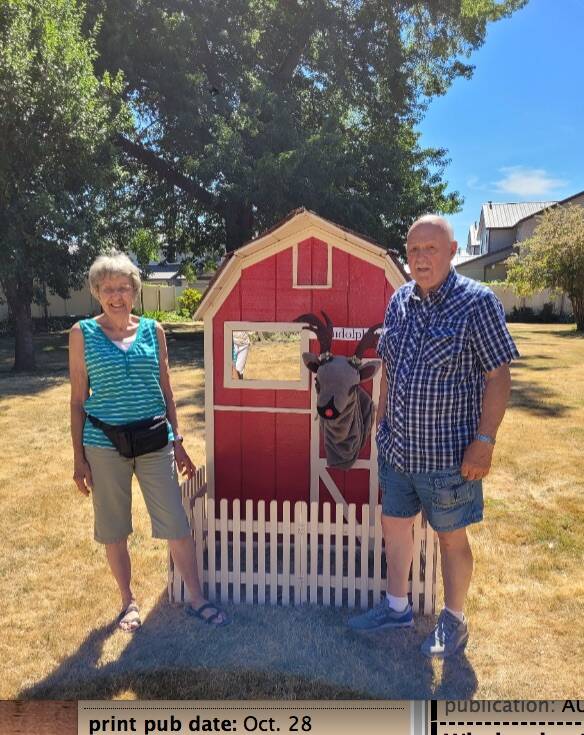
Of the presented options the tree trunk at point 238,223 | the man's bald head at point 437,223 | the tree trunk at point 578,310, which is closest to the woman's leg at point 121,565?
the man's bald head at point 437,223

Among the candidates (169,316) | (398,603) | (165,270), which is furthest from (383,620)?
(165,270)

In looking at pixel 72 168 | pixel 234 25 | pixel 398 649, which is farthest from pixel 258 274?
pixel 234 25

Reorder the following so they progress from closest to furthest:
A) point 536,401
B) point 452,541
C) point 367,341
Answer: point 452,541, point 367,341, point 536,401

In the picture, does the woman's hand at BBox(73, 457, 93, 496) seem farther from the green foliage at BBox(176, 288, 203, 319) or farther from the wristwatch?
the green foliage at BBox(176, 288, 203, 319)

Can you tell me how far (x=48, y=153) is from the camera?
231 inches

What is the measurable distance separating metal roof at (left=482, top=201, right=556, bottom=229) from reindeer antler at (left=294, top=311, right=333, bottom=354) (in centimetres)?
105

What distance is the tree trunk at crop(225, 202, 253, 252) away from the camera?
34.9 feet

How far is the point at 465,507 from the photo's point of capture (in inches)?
86.0

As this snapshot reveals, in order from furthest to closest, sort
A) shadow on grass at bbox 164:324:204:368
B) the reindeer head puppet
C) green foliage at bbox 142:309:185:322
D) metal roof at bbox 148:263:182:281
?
metal roof at bbox 148:263:182:281
shadow on grass at bbox 164:324:204:368
green foliage at bbox 142:309:185:322
the reindeer head puppet

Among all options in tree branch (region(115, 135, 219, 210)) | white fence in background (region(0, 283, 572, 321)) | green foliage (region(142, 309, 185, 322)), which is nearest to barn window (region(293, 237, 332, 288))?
white fence in background (region(0, 283, 572, 321))

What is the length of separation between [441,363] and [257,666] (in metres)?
1.55

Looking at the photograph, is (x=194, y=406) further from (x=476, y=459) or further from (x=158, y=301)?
(x=476, y=459)

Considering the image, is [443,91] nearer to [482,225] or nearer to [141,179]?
[482,225]

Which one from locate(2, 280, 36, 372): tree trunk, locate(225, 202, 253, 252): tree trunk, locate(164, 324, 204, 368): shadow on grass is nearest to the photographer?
locate(2, 280, 36, 372): tree trunk
